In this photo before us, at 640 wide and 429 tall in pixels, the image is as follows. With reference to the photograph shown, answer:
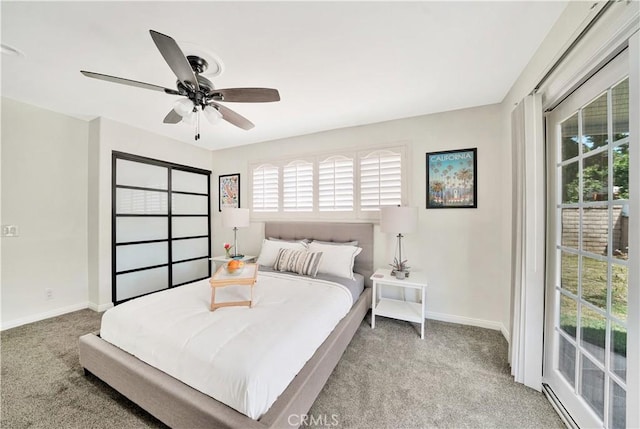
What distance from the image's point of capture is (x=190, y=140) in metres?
3.85

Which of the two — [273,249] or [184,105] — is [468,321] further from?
[184,105]

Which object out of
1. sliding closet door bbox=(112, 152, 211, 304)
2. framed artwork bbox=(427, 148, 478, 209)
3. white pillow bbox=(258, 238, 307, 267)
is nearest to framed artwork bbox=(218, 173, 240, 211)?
sliding closet door bbox=(112, 152, 211, 304)

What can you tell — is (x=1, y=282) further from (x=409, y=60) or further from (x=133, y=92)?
(x=409, y=60)

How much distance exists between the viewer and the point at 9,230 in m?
2.47

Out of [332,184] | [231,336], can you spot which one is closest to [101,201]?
[231,336]

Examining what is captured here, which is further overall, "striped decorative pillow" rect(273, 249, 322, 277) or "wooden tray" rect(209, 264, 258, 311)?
"striped decorative pillow" rect(273, 249, 322, 277)

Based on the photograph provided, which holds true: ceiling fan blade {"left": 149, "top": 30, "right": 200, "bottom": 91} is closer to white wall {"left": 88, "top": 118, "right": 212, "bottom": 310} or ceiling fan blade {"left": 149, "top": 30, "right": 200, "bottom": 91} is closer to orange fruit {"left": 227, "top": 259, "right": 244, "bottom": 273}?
orange fruit {"left": 227, "top": 259, "right": 244, "bottom": 273}

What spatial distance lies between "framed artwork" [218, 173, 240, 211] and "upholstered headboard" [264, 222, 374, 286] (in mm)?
1118

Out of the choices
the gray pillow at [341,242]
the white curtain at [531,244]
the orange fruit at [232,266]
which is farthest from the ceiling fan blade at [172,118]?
the white curtain at [531,244]

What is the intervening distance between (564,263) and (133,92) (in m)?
4.04

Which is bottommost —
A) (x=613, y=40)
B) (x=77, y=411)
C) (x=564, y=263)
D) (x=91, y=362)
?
(x=77, y=411)

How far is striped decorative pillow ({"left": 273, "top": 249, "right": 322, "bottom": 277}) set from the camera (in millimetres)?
2643

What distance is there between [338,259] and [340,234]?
1.65 feet

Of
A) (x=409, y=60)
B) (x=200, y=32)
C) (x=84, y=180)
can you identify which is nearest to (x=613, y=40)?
(x=409, y=60)
